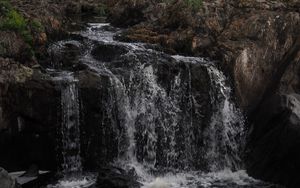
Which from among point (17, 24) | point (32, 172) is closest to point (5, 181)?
point (32, 172)

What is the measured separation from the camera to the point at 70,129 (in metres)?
17.2

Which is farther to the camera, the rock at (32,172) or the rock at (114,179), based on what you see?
the rock at (32,172)

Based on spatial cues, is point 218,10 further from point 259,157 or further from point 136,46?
point 259,157

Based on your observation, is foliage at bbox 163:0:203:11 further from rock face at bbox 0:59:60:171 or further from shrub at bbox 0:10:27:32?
rock face at bbox 0:59:60:171

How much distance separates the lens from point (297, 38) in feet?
66.6

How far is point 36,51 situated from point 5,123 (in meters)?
3.66

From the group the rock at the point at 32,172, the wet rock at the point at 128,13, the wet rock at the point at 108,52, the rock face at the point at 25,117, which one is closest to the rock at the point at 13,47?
the rock face at the point at 25,117

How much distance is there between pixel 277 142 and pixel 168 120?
12.6ft

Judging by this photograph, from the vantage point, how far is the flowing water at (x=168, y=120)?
17250mm

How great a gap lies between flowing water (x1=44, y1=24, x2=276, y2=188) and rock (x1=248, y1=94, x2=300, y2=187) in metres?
0.56

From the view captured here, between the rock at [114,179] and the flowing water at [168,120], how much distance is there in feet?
2.95

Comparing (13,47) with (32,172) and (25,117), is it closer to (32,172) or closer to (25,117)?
(25,117)

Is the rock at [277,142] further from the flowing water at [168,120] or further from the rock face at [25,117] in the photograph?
the rock face at [25,117]

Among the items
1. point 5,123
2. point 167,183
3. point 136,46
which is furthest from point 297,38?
point 5,123
